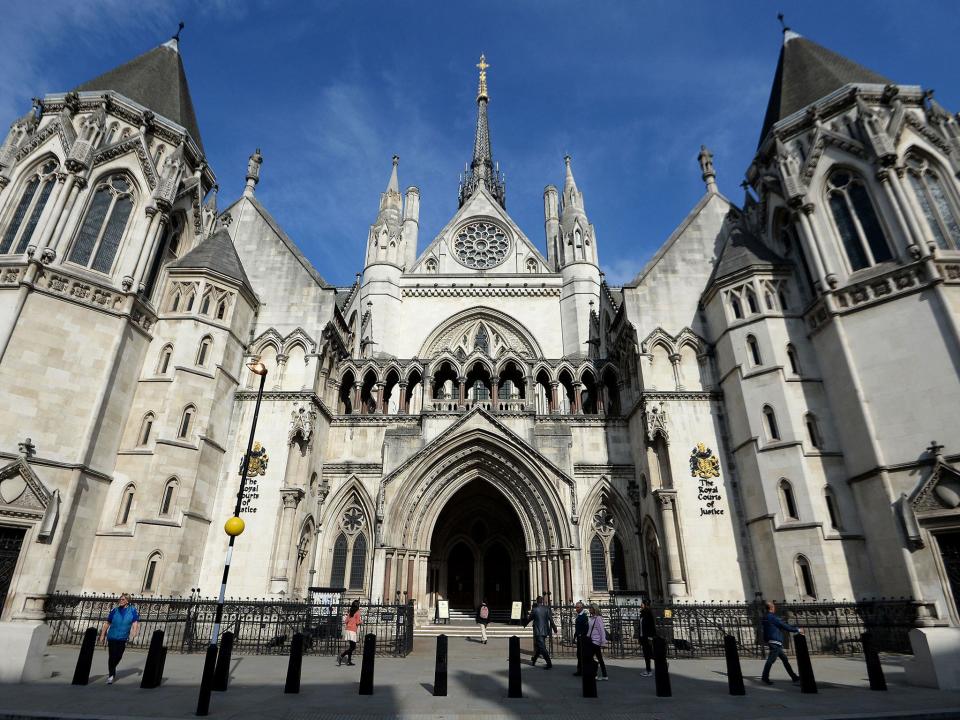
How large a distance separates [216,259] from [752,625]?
22.3 m

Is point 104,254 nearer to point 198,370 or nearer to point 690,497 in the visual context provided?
point 198,370

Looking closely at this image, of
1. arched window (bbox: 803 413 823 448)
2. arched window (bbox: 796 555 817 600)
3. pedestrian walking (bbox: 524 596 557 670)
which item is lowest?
pedestrian walking (bbox: 524 596 557 670)

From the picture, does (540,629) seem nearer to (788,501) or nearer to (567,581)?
(567,581)

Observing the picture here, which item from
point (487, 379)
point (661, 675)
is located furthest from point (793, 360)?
point (661, 675)

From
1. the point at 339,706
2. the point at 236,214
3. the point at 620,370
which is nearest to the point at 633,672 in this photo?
the point at 339,706

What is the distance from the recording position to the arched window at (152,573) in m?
16.4

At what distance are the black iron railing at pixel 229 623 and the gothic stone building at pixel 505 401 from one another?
847 mm

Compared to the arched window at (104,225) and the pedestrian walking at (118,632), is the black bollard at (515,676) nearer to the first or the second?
the pedestrian walking at (118,632)

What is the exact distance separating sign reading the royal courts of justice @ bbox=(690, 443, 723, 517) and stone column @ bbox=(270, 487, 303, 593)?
14256 millimetres

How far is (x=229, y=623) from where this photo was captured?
1577 cm

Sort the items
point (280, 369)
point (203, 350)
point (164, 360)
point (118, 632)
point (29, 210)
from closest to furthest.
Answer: point (118, 632), point (29, 210), point (164, 360), point (203, 350), point (280, 369)

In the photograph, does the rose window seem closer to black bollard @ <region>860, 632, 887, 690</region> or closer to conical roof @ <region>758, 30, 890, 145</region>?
conical roof @ <region>758, 30, 890, 145</region>

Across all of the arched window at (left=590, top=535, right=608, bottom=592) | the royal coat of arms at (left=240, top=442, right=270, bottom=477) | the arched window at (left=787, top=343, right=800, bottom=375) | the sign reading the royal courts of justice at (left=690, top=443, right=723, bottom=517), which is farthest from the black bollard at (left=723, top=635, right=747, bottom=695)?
the royal coat of arms at (left=240, top=442, right=270, bottom=477)

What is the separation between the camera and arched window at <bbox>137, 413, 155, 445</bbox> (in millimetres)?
18000
